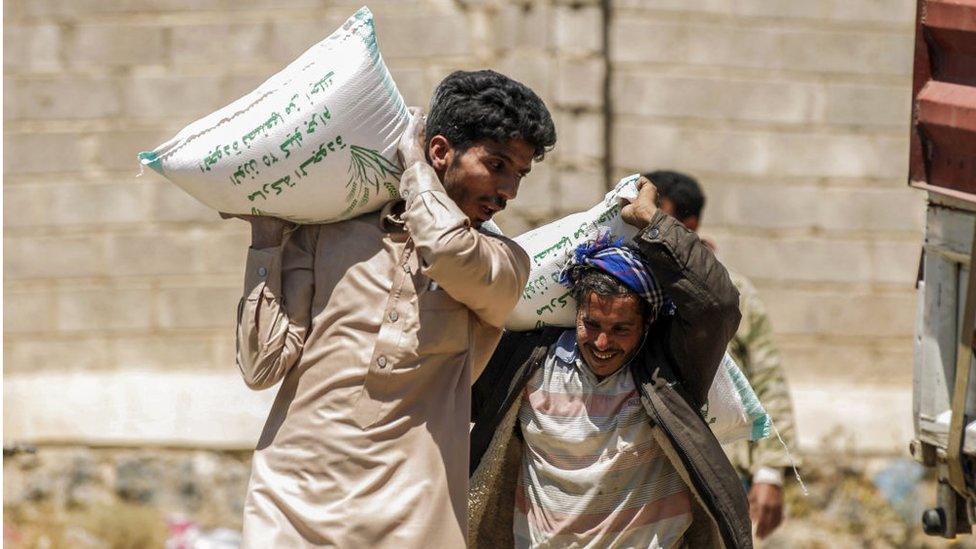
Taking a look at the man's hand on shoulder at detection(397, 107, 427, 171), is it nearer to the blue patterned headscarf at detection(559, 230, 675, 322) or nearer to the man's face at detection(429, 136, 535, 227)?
the man's face at detection(429, 136, 535, 227)

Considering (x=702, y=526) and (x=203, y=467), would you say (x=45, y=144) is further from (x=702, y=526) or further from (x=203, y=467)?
(x=702, y=526)

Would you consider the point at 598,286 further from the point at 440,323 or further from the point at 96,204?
the point at 96,204

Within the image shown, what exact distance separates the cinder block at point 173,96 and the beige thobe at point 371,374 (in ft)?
14.0

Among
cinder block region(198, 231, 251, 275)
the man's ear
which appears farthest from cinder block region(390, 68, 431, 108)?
the man's ear

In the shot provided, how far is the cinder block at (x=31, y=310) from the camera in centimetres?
759

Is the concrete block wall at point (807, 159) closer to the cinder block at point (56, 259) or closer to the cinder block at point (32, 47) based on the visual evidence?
the cinder block at point (56, 259)

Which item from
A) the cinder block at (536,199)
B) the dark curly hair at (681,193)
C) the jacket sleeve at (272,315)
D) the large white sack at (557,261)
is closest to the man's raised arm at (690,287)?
the large white sack at (557,261)

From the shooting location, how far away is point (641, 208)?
3729 mm

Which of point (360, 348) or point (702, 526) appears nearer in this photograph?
point (360, 348)

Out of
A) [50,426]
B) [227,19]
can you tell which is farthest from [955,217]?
[50,426]

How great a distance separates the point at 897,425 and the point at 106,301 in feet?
12.7

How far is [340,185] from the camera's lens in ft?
11.0

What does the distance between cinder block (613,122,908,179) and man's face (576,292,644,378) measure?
150 inches

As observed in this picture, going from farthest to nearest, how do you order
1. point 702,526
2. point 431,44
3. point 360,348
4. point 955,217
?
point 431,44
point 955,217
point 702,526
point 360,348
